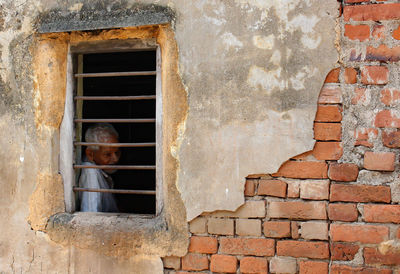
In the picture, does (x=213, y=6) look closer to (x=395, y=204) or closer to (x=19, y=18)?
(x=19, y=18)

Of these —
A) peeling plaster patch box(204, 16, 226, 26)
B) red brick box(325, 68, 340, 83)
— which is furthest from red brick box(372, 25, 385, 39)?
peeling plaster patch box(204, 16, 226, 26)

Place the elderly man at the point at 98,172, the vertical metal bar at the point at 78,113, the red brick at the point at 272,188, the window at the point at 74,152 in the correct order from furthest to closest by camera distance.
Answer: the elderly man at the point at 98,172, the vertical metal bar at the point at 78,113, the window at the point at 74,152, the red brick at the point at 272,188

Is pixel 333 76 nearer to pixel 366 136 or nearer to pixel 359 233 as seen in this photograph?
pixel 366 136

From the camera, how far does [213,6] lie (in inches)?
85.1

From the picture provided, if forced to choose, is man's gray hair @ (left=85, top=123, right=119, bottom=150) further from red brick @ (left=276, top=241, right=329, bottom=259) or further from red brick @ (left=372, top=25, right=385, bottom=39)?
red brick @ (left=372, top=25, right=385, bottom=39)

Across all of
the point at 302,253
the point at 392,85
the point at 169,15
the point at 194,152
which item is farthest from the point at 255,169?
the point at 169,15

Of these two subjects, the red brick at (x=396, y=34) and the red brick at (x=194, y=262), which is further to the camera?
the red brick at (x=194, y=262)

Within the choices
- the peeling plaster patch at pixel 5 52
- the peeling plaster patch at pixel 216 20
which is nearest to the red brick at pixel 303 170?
the peeling plaster patch at pixel 216 20

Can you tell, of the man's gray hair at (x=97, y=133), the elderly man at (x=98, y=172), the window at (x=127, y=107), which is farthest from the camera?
the window at (x=127, y=107)

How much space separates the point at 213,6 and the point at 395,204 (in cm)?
153

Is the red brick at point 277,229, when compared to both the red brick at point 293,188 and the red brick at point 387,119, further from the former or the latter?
the red brick at point 387,119

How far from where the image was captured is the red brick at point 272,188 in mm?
2096

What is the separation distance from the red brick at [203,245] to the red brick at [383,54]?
1.38 m

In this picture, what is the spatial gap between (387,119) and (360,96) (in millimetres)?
192
